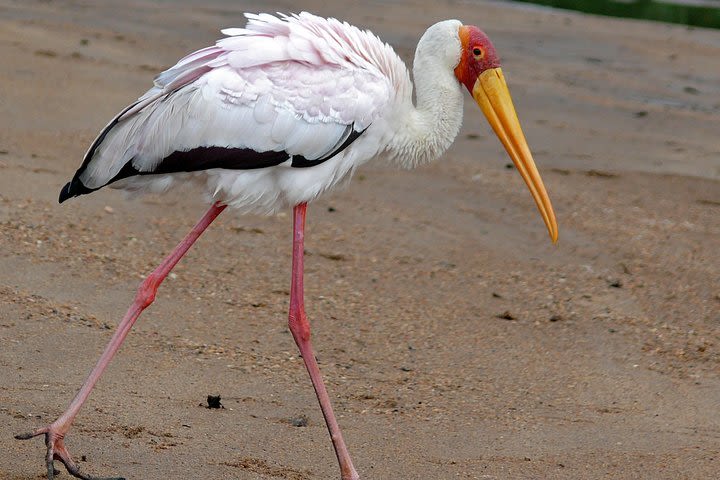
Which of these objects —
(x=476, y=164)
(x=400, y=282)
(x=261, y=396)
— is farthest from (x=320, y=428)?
(x=476, y=164)

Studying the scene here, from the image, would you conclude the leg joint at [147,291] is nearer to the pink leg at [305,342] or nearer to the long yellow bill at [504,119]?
the pink leg at [305,342]

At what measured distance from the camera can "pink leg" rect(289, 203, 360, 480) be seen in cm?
467

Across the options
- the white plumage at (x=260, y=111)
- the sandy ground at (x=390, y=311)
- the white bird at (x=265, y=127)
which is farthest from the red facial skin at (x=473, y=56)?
the sandy ground at (x=390, y=311)

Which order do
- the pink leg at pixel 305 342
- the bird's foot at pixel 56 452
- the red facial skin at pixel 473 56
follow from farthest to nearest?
the red facial skin at pixel 473 56
the pink leg at pixel 305 342
the bird's foot at pixel 56 452

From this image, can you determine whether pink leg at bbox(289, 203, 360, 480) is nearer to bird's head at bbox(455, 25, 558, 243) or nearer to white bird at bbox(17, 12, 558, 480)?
white bird at bbox(17, 12, 558, 480)

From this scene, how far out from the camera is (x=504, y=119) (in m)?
5.37

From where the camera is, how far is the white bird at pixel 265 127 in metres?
4.80

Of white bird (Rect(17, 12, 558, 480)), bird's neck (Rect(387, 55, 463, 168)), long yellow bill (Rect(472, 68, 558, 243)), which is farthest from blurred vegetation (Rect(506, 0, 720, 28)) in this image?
white bird (Rect(17, 12, 558, 480))

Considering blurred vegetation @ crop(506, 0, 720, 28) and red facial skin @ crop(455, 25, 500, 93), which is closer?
red facial skin @ crop(455, 25, 500, 93)

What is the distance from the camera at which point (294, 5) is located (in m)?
15.8

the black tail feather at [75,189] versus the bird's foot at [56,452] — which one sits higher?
the black tail feather at [75,189]

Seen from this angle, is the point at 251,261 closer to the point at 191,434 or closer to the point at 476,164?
the point at 191,434

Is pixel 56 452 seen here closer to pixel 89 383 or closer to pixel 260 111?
pixel 89 383

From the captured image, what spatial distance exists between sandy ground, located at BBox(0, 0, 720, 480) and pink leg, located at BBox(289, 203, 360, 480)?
5.4 inches
